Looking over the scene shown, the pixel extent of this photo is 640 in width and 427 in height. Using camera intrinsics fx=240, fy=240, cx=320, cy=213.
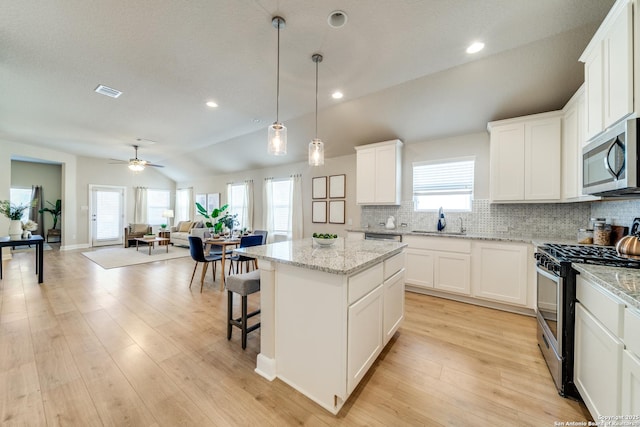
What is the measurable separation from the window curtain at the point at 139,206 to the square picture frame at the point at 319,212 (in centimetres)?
717

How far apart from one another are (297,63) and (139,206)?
9.17 metres

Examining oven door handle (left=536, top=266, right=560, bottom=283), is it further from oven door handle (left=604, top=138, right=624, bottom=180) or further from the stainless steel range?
oven door handle (left=604, top=138, right=624, bottom=180)

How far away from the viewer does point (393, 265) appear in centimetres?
229

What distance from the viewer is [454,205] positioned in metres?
4.03

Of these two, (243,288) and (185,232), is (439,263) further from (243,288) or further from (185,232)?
(185,232)

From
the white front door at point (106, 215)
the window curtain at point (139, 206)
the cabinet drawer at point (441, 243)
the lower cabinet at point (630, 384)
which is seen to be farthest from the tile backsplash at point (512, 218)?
the white front door at point (106, 215)

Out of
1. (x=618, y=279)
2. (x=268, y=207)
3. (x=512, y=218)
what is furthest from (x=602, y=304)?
(x=268, y=207)

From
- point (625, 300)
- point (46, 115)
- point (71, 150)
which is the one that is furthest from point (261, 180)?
point (625, 300)

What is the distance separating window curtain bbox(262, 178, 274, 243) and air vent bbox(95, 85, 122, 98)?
147 inches

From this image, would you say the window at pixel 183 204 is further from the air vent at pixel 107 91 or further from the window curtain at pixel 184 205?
the air vent at pixel 107 91

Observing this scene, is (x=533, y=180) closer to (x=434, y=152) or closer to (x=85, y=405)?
(x=434, y=152)

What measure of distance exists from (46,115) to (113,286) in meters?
3.33

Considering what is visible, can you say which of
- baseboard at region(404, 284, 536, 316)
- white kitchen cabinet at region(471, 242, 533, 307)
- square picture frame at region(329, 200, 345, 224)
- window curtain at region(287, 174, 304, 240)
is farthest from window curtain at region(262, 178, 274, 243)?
white kitchen cabinet at region(471, 242, 533, 307)

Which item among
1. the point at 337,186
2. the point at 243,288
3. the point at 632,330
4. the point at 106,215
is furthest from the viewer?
the point at 106,215
